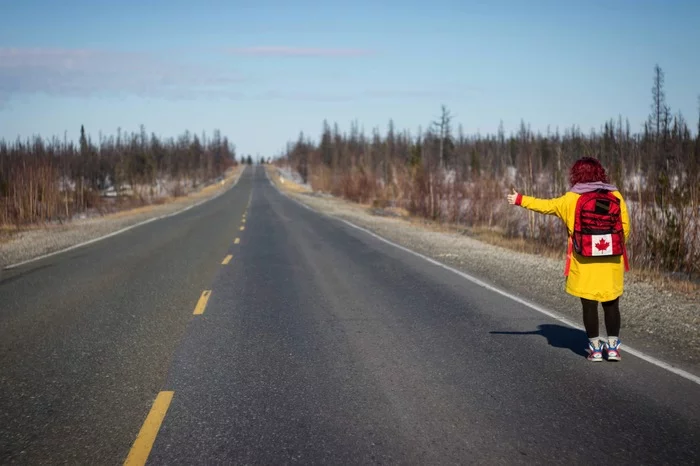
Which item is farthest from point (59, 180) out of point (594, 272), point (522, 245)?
point (594, 272)

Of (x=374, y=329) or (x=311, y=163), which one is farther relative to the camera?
(x=311, y=163)

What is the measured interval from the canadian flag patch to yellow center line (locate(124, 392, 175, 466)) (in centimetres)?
405

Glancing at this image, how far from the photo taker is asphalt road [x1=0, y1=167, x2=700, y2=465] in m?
3.91

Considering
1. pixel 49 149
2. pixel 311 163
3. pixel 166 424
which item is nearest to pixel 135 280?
pixel 166 424

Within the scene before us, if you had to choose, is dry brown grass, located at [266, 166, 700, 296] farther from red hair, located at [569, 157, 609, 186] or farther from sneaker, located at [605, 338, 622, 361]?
red hair, located at [569, 157, 609, 186]

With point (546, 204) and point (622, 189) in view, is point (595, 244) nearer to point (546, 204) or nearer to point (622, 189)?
point (546, 204)

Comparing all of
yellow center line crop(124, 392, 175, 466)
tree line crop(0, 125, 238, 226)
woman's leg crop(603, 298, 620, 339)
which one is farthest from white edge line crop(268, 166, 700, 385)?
tree line crop(0, 125, 238, 226)

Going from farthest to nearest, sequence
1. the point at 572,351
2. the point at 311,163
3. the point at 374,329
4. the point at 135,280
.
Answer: the point at 311,163 < the point at 135,280 < the point at 374,329 < the point at 572,351

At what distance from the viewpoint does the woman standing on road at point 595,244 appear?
222 inches

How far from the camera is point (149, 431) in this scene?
4.14 m

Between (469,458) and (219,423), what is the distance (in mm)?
1789

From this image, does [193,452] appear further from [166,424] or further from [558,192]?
[558,192]

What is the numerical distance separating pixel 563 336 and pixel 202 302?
5.03 m

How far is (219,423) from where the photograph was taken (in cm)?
429
